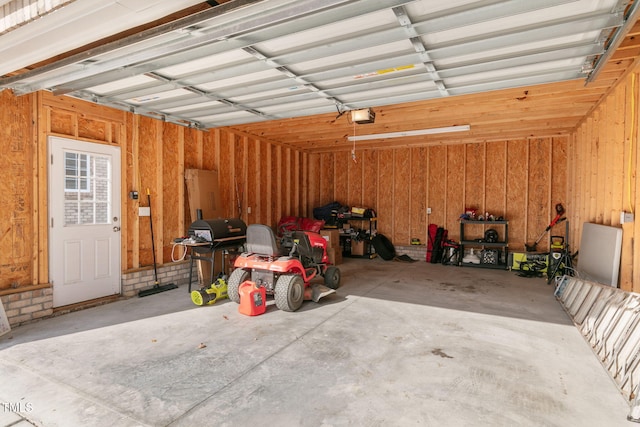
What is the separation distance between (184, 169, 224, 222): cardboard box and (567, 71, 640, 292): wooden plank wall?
19.0ft

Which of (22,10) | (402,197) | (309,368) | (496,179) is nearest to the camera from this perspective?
(22,10)

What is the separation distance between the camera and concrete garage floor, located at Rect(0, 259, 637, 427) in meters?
2.11

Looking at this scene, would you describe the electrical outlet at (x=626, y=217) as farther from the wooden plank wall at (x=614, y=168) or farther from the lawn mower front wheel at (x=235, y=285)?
the lawn mower front wheel at (x=235, y=285)

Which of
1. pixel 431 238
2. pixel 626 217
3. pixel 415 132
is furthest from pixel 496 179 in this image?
pixel 626 217

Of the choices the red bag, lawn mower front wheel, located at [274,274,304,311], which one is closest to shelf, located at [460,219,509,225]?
the red bag

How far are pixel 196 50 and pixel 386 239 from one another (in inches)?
263

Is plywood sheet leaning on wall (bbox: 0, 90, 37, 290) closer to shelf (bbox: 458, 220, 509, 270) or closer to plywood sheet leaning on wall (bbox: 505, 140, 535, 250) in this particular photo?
shelf (bbox: 458, 220, 509, 270)

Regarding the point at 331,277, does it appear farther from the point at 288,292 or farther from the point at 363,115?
the point at 363,115

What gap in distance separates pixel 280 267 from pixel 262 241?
48 centimetres

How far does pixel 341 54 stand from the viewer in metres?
2.85

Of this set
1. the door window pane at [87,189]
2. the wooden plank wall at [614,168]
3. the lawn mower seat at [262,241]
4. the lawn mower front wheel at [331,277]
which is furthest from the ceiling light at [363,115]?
the door window pane at [87,189]

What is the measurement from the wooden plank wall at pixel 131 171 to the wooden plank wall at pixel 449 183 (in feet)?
7.45

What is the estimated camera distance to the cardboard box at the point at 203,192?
559cm

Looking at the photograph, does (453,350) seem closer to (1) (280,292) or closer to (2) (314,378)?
(2) (314,378)
